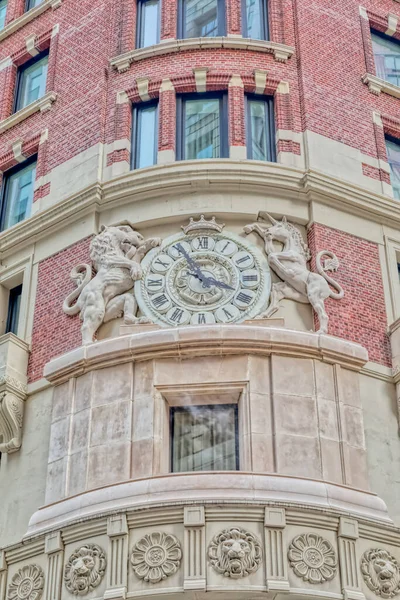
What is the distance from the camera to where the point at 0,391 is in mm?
24516

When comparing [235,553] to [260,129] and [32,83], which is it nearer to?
[260,129]

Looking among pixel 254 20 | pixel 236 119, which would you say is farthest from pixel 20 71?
pixel 236 119

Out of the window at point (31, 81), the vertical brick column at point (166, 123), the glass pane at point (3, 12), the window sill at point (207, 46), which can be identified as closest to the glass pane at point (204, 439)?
the vertical brick column at point (166, 123)

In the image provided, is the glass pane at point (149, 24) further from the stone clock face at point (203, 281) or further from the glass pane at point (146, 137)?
the stone clock face at point (203, 281)

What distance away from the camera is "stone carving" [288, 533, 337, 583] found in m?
20.1

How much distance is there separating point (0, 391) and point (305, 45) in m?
11.6

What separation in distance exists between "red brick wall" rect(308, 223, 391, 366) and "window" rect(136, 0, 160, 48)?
743 centimetres

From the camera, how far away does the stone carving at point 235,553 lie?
19.9 meters

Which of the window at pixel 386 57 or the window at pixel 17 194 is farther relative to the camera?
the window at pixel 386 57

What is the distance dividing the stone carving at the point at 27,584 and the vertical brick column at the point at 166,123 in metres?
9.78

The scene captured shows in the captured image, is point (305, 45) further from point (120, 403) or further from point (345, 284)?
point (120, 403)

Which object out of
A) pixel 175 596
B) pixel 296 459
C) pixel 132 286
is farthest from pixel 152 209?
pixel 175 596

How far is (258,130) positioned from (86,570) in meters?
11.7

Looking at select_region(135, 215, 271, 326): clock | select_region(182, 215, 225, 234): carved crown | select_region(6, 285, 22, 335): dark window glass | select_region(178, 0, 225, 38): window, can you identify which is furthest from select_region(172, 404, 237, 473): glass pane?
select_region(178, 0, 225, 38): window
